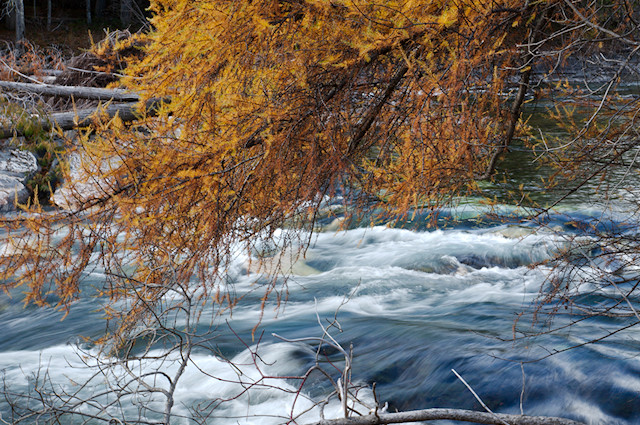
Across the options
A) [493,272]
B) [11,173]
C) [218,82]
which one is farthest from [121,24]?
[218,82]

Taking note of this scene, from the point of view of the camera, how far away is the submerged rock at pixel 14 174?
29.9 ft

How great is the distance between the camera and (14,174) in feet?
31.9

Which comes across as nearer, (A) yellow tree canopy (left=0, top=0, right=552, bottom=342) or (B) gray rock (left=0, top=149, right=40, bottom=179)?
(A) yellow tree canopy (left=0, top=0, right=552, bottom=342)

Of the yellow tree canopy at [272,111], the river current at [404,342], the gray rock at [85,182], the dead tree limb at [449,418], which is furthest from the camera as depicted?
the river current at [404,342]

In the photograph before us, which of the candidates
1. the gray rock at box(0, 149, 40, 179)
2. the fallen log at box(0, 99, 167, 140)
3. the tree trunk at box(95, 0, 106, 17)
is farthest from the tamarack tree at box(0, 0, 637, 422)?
the tree trunk at box(95, 0, 106, 17)

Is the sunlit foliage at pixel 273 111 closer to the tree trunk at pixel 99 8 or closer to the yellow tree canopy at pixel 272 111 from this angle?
the yellow tree canopy at pixel 272 111

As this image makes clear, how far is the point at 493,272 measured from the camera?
23.1 feet

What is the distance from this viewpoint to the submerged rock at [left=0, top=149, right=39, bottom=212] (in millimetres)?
9105

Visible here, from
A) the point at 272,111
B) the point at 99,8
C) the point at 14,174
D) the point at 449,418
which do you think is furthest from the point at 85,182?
the point at 99,8

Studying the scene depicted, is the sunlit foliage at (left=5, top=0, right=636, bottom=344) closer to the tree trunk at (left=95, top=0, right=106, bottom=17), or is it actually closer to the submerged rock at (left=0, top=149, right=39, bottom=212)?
the submerged rock at (left=0, top=149, right=39, bottom=212)

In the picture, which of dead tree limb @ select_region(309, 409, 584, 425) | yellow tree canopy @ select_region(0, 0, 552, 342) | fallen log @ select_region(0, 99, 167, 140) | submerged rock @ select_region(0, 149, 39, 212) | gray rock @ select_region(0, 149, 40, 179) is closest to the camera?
dead tree limb @ select_region(309, 409, 584, 425)

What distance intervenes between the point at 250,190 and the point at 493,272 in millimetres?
4145

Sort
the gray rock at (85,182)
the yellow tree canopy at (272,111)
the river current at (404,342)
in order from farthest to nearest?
the river current at (404,342), the gray rock at (85,182), the yellow tree canopy at (272,111)

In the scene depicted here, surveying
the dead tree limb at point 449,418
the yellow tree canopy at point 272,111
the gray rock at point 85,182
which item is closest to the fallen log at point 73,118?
the gray rock at point 85,182
